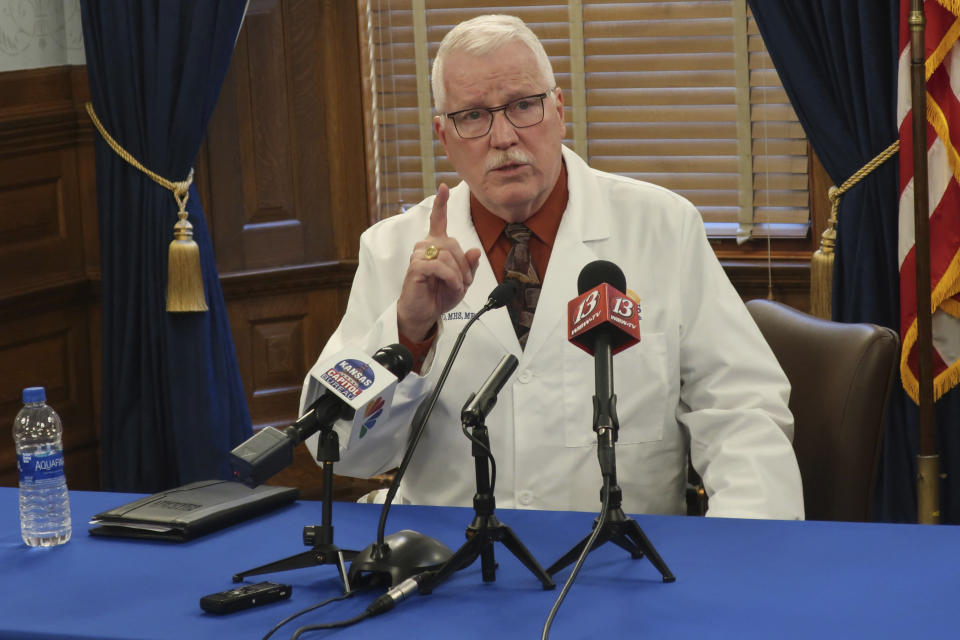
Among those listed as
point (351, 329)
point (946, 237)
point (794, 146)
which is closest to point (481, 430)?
point (351, 329)

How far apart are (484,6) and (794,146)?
1105 mm

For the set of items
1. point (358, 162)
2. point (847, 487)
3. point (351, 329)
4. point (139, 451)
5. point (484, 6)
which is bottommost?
point (139, 451)

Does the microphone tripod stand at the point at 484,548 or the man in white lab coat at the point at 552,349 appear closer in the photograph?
the microphone tripod stand at the point at 484,548

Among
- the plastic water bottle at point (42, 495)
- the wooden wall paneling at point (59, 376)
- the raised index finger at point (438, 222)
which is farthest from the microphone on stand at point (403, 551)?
the wooden wall paneling at point (59, 376)

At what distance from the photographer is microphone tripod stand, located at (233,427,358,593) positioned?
1.42 metres

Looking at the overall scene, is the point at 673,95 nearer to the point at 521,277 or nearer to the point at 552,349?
the point at 521,277

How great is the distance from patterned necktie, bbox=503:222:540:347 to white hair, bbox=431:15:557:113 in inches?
10.8

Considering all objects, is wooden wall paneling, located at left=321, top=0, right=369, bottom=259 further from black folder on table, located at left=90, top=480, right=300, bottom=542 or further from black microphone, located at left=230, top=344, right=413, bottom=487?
black microphone, located at left=230, top=344, right=413, bottom=487

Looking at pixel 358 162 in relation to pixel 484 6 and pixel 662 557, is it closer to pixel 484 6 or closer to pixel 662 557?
pixel 484 6

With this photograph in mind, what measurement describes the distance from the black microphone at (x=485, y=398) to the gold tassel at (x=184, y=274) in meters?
2.43

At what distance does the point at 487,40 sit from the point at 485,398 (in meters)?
0.91

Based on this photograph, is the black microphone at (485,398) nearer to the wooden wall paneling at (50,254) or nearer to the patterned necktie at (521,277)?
the patterned necktie at (521,277)

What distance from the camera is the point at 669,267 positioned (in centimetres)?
Answer: 223

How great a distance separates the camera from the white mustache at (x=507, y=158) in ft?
6.96
